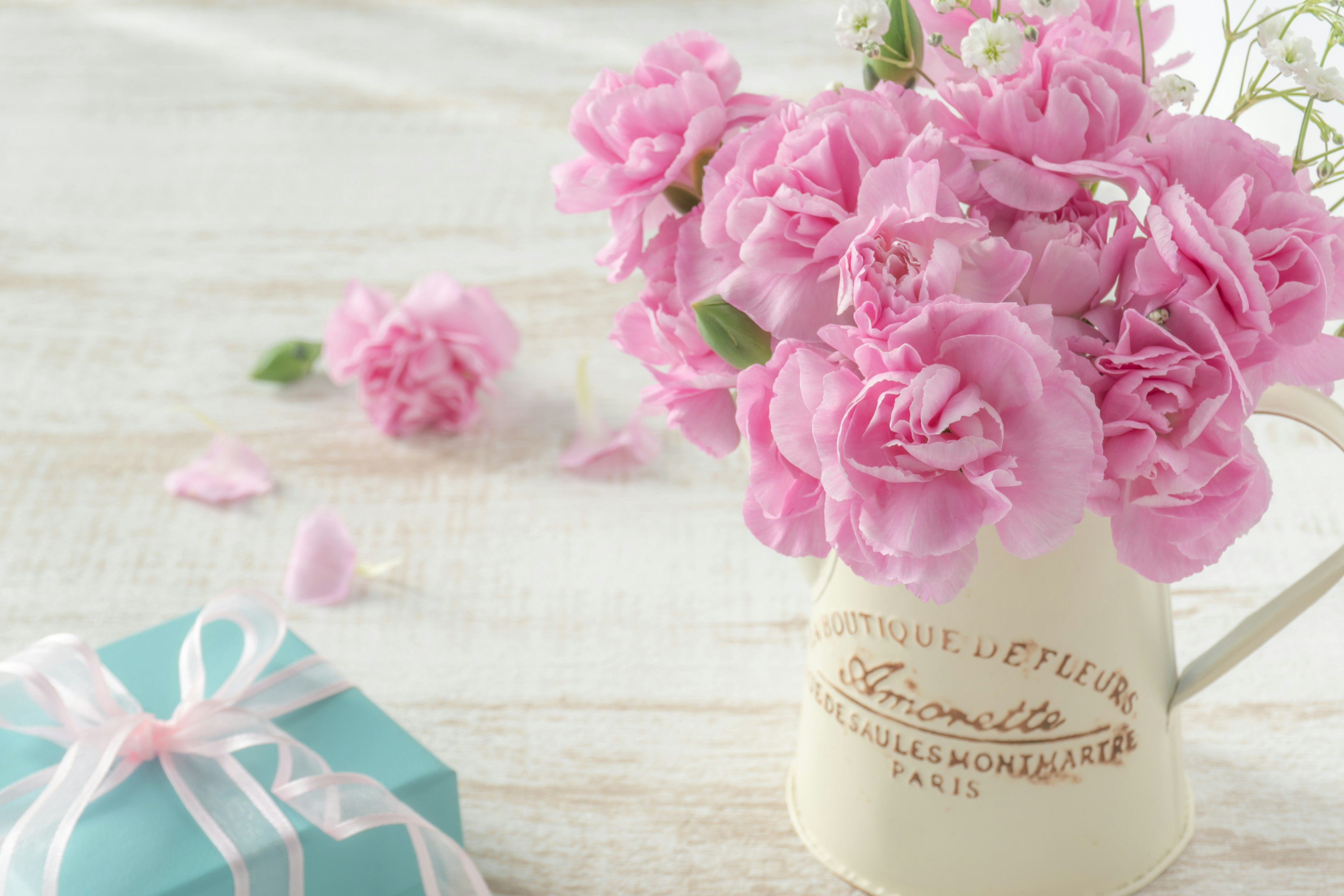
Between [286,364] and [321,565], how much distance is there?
8.6 inches

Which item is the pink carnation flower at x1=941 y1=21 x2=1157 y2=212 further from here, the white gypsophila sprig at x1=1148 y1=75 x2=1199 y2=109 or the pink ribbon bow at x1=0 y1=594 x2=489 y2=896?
the pink ribbon bow at x1=0 y1=594 x2=489 y2=896

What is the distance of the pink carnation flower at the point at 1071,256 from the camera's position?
0.35m

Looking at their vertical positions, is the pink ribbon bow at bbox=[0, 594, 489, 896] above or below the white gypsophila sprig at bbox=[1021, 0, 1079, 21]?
below

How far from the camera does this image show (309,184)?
112 centimetres

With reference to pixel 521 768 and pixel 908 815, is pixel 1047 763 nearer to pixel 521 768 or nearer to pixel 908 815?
pixel 908 815

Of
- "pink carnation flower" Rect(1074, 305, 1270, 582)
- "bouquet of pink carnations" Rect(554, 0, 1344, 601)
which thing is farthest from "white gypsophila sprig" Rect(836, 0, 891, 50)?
"pink carnation flower" Rect(1074, 305, 1270, 582)

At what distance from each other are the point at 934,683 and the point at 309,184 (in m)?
0.84

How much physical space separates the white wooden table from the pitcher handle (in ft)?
0.33

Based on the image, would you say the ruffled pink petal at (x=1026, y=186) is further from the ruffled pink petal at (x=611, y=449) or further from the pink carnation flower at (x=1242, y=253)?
the ruffled pink petal at (x=611, y=449)

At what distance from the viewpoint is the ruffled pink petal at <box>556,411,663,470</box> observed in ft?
2.56

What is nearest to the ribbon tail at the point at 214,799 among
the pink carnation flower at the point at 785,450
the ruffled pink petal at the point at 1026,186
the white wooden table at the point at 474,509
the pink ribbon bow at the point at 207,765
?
the pink ribbon bow at the point at 207,765

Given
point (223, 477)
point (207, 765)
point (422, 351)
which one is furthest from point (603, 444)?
point (207, 765)

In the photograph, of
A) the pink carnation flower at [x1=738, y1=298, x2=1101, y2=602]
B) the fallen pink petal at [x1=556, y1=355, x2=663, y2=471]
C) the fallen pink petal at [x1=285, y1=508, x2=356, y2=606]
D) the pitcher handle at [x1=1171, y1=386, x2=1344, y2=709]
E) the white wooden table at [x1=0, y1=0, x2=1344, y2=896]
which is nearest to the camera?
the pink carnation flower at [x1=738, y1=298, x2=1101, y2=602]

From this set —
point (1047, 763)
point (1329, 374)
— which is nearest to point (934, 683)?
point (1047, 763)
